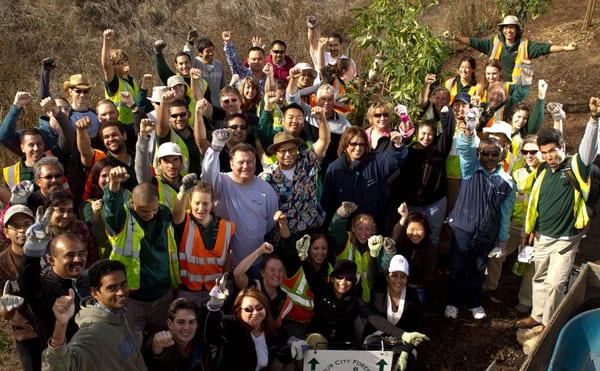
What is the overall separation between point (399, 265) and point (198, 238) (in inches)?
69.3

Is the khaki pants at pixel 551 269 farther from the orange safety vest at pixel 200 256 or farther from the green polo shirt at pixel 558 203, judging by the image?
the orange safety vest at pixel 200 256

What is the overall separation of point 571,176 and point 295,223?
256cm

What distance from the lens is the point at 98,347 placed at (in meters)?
3.84

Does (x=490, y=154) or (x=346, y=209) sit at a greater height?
(x=490, y=154)

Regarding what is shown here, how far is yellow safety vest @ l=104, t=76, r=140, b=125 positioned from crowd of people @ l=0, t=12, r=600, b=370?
2cm

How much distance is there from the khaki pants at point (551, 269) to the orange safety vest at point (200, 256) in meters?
3.04

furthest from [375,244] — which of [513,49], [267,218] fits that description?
[513,49]

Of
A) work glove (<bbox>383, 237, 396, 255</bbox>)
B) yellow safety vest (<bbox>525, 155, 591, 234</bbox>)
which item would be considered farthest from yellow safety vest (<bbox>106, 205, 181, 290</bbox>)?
yellow safety vest (<bbox>525, 155, 591, 234</bbox>)

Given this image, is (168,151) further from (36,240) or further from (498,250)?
(498,250)

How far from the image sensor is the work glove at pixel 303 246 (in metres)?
5.50

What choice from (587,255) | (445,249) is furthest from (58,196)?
(587,255)

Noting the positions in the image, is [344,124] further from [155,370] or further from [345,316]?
[155,370]

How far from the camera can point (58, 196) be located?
488 centimetres

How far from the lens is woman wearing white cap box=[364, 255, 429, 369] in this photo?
222 inches
